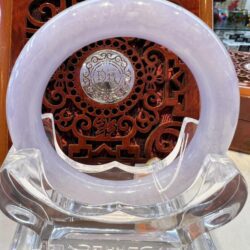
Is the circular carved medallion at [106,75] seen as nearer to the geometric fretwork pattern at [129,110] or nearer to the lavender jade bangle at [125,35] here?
the geometric fretwork pattern at [129,110]

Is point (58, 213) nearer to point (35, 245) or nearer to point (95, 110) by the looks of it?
point (35, 245)

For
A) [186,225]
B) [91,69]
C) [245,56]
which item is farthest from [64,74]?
[245,56]

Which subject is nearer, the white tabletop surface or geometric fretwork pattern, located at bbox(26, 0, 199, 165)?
the white tabletop surface

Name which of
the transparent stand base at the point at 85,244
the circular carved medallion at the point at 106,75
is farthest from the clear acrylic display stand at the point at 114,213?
the circular carved medallion at the point at 106,75

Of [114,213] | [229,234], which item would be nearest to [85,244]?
[114,213]

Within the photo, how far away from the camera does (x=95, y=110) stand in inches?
24.3

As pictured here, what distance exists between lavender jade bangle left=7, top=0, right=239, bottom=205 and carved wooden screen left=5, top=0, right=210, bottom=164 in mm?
177

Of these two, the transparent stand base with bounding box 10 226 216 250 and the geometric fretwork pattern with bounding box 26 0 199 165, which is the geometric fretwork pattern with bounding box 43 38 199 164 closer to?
the geometric fretwork pattern with bounding box 26 0 199 165

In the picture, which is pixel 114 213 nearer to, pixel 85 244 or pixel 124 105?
pixel 85 244

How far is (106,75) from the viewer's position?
1.91ft

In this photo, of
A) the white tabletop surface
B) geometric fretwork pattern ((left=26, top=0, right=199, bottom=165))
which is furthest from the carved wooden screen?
the white tabletop surface

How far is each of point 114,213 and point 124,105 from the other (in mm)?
284

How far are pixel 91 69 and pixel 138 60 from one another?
77 mm

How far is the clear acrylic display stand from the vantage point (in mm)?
360
